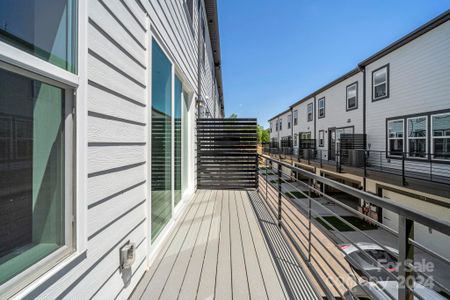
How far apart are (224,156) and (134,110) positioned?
359 centimetres

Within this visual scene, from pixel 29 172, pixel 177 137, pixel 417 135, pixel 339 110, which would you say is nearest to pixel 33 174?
pixel 29 172

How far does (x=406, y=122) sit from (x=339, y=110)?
15.0ft

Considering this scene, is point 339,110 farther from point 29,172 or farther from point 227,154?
point 29,172

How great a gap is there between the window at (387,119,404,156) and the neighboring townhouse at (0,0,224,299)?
9167 mm

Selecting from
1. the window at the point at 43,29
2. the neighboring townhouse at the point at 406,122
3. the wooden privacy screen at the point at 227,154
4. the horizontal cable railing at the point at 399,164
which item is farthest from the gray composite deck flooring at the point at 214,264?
the horizontal cable railing at the point at 399,164

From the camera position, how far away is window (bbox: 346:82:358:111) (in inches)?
408

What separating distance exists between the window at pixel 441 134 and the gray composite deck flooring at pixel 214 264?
7.10 metres

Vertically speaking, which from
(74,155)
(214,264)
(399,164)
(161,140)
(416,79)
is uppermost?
(416,79)

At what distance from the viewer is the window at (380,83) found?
8.44 metres

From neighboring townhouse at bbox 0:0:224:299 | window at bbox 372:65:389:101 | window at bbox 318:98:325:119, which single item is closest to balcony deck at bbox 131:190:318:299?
neighboring townhouse at bbox 0:0:224:299

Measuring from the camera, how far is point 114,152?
1401 millimetres

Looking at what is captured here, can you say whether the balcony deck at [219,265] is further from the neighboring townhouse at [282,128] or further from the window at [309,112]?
the neighboring townhouse at [282,128]

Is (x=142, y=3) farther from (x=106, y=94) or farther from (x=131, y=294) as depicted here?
(x=131, y=294)

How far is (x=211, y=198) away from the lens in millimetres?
4312
